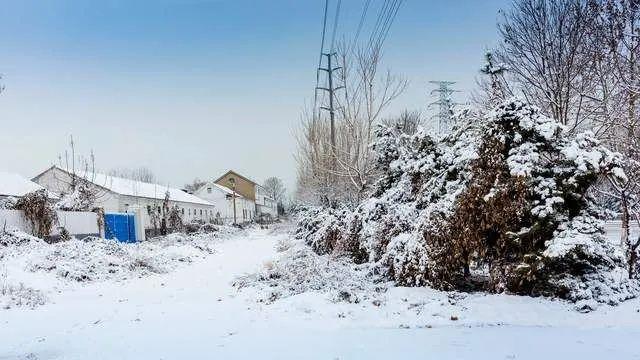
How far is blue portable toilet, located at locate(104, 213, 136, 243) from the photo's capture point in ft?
82.7

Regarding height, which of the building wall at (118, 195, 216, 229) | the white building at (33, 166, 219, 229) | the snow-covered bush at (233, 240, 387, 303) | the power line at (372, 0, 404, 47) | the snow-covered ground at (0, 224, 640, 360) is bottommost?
the snow-covered ground at (0, 224, 640, 360)

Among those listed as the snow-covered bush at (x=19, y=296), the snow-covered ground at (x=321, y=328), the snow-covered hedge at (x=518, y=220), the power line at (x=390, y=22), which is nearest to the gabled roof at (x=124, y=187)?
the power line at (x=390, y=22)

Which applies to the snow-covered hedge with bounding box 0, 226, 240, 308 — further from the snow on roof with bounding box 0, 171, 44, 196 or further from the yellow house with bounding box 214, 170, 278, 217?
the yellow house with bounding box 214, 170, 278, 217

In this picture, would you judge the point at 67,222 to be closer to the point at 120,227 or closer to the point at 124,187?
the point at 120,227

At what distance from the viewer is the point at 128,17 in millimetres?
12547

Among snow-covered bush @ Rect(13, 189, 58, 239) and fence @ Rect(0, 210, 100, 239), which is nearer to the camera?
fence @ Rect(0, 210, 100, 239)

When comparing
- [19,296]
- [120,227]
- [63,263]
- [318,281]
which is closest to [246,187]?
[120,227]

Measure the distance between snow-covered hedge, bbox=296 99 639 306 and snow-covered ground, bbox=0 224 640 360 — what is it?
1.24 ft

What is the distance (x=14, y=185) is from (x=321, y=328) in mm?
32332

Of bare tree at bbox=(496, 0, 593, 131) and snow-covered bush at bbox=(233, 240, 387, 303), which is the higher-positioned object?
bare tree at bbox=(496, 0, 593, 131)

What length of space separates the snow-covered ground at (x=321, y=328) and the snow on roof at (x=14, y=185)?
81.8ft

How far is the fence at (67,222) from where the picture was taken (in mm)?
17584

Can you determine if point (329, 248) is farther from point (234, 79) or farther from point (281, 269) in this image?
point (234, 79)

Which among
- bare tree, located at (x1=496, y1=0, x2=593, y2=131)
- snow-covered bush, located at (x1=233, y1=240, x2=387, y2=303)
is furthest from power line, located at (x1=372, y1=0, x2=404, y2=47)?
snow-covered bush, located at (x1=233, y1=240, x2=387, y2=303)
